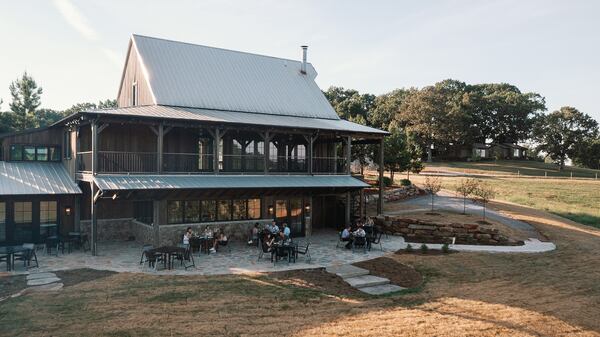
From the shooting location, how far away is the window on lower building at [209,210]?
20906 mm

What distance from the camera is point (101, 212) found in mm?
21781

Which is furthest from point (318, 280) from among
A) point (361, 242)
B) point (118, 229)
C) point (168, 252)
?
point (118, 229)

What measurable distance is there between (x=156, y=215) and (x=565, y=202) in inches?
1402

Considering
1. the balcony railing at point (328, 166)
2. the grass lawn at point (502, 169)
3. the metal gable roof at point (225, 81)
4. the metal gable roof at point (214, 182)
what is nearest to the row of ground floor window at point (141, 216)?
the metal gable roof at point (214, 182)

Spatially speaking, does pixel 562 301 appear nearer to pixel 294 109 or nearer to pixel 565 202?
pixel 294 109

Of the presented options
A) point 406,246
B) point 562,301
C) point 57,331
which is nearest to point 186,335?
point 57,331

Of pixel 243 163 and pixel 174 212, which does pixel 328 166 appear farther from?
pixel 174 212

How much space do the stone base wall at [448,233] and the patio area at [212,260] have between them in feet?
9.34

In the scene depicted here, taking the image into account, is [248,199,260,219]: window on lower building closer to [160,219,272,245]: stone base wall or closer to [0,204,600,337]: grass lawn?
[160,219,272,245]: stone base wall

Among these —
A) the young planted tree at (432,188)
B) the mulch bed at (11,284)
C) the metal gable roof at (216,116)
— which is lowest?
the mulch bed at (11,284)

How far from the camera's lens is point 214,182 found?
20.1m

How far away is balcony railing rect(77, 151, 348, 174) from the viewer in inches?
784

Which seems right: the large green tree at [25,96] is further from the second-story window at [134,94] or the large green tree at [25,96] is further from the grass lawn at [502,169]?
the grass lawn at [502,169]

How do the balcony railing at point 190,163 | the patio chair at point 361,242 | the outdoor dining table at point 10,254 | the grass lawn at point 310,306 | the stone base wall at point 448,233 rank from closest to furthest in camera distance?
1. the grass lawn at point 310,306
2. the outdoor dining table at point 10,254
3. the patio chair at point 361,242
4. the balcony railing at point 190,163
5. the stone base wall at point 448,233
